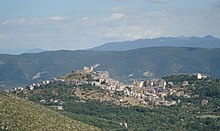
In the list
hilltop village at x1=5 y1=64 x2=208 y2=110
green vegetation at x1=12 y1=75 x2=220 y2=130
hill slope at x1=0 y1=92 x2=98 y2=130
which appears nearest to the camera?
hill slope at x1=0 y1=92 x2=98 y2=130

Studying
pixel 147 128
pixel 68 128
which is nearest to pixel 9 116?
pixel 68 128

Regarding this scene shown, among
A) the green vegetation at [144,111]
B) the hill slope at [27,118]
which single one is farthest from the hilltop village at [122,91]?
the hill slope at [27,118]

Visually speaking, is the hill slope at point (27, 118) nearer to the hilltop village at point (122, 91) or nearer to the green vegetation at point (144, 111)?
the green vegetation at point (144, 111)

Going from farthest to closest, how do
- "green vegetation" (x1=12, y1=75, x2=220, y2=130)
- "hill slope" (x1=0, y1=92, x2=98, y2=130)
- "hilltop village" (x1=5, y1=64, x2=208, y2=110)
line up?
"hilltop village" (x1=5, y1=64, x2=208, y2=110) < "green vegetation" (x1=12, y1=75, x2=220, y2=130) < "hill slope" (x1=0, y1=92, x2=98, y2=130)

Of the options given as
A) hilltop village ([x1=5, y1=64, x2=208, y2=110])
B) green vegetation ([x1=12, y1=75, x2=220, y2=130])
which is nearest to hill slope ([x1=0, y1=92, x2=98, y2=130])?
green vegetation ([x1=12, y1=75, x2=220, y2=130])

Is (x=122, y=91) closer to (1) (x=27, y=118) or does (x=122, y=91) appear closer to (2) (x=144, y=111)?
(2) (x=144, y=111)

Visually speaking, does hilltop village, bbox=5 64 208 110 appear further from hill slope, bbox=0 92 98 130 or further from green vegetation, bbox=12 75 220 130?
hill slope, bbox=0 92 98 130

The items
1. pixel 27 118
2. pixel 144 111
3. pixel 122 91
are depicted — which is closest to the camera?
pixel 27 118

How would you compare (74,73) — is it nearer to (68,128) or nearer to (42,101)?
(42,101)

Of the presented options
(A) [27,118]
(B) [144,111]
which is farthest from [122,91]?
(A) [27,118]
